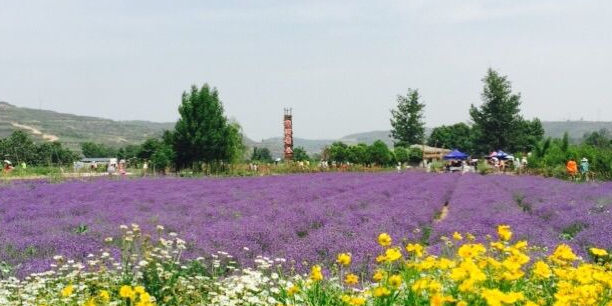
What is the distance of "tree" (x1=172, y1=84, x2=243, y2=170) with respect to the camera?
4188 cm

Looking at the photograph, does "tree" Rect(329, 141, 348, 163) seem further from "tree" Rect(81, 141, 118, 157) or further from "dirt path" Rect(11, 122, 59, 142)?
"dirt path" Rect(11, 122, 59, 142)

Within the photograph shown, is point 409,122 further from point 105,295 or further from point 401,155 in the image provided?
point 105,295

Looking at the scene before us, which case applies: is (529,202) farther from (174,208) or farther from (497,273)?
(497,273)

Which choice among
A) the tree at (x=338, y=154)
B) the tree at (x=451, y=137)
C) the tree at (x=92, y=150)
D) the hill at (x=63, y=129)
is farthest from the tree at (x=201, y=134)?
the hill at (x=63, y=129)

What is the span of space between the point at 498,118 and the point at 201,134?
50884 millimetres

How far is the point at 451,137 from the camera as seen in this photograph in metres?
116

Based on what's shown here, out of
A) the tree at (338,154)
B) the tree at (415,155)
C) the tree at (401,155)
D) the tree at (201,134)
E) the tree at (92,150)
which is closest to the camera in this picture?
the tree at (201,134)

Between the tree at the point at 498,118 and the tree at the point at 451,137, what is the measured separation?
99.6 ft

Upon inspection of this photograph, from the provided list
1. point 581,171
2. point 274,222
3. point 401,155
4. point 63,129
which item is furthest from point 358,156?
point 63,129

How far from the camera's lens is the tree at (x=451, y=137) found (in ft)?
376

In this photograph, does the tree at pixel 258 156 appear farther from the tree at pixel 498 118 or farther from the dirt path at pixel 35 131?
the dirt path at pixel 35 131

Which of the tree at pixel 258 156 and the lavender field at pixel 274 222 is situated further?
the tree at pixel 258 156

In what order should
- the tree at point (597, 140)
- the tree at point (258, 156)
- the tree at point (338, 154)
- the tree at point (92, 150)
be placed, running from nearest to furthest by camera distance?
the tree at point (338, 154) → the tree at point (258, 156) → the tree at point (597, 140) → the tree at point (92, 150)

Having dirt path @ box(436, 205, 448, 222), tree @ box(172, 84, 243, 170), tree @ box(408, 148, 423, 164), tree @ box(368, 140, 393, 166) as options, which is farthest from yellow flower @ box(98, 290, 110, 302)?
tree @ box(408, 148, 423, 164)
